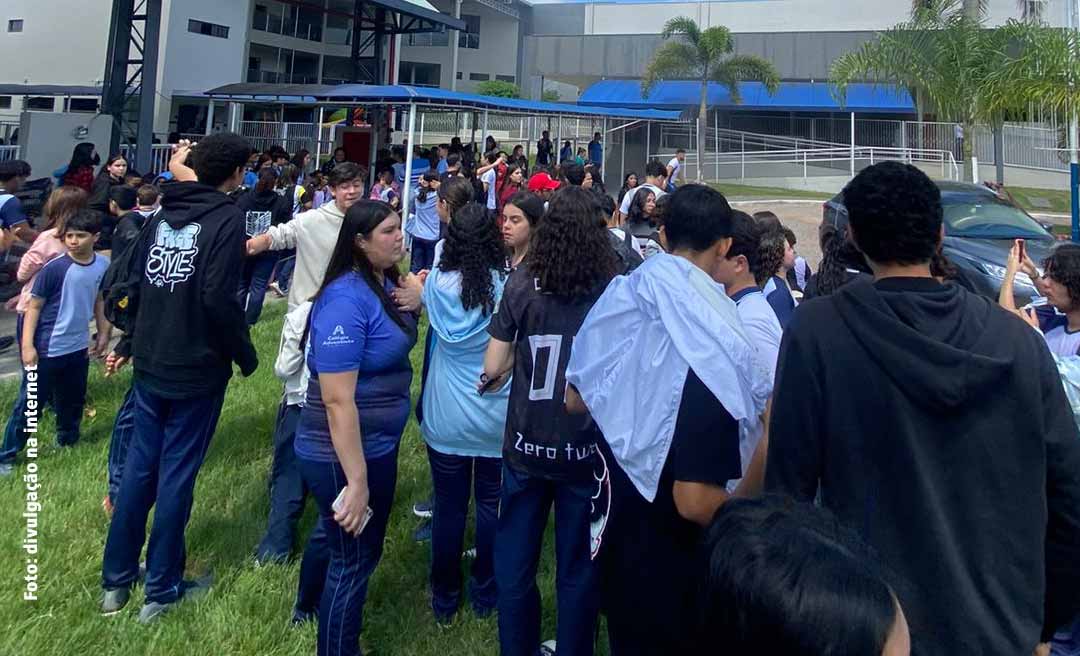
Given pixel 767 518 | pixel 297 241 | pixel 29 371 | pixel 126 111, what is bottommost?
pixel 126 111

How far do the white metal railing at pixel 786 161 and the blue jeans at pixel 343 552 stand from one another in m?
26.8

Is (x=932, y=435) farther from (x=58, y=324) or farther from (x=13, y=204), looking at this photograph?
(x=13, y=204)

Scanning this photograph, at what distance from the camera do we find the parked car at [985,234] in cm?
874

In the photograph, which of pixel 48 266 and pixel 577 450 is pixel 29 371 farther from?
pixel 577 450

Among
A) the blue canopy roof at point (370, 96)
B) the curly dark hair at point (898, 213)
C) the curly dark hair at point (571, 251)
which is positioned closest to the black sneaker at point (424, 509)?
the curly dark hair at point (571, 251)

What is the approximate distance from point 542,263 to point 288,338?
1.66 meters

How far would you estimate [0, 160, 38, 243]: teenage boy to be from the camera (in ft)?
20.6

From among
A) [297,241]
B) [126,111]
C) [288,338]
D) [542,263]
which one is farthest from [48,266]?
[126,111]

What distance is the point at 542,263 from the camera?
3.11m

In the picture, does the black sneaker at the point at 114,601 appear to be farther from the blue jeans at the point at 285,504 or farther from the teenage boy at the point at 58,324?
the teenage boy at the point at 58,324

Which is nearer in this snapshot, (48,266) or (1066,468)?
(1066,468)

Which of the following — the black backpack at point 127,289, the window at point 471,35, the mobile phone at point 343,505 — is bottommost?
the window at point 471,35

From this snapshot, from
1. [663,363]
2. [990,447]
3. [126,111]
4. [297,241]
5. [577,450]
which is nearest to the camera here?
[990,447]

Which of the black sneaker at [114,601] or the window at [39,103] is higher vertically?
the black sneaker at [114,601]
